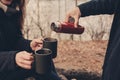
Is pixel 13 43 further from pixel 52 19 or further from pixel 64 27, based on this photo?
pixel 52 19

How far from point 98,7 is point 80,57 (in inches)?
112

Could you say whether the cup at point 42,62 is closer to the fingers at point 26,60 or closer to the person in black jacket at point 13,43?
the fingers at point 26,60

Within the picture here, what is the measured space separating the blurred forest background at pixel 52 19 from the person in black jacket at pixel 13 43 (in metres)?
3.03

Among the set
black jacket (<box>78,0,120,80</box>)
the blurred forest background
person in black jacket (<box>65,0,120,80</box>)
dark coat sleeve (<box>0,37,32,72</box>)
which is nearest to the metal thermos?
person in black jacket (<box>65,0,120,80</box>)

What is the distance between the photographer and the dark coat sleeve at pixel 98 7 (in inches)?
109

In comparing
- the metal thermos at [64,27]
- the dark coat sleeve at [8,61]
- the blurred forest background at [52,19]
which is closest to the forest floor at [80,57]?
the blurred forest background at [52,19]

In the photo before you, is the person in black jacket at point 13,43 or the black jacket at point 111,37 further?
the person in black jacket at point 13,43

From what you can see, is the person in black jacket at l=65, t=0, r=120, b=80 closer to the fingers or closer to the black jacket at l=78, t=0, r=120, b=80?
the black jacket at l=78, t=0, r=120, b=80

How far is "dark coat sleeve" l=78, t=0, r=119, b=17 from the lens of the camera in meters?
2.76

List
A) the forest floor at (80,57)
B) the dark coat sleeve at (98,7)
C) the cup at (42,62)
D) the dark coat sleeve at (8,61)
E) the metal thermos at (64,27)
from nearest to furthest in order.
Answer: the cup at (42,62) → the dark coat sleeve at (8,61) → the dark coat sleeve at (98,7) → the metal thermos at (64,27) → the forest floor at (80,57)

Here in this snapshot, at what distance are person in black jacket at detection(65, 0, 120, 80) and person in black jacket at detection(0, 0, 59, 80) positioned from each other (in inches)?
18.4

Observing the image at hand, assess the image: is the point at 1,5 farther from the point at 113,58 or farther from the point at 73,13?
the point at 113,58

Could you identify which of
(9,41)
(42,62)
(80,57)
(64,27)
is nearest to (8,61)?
(42,62)

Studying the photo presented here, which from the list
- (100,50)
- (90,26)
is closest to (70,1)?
(90,26)
